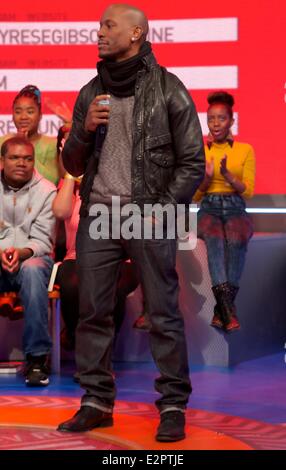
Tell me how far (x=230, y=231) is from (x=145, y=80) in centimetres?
221

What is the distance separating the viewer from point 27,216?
5965 millimetres

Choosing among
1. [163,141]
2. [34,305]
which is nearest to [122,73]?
[163,141]

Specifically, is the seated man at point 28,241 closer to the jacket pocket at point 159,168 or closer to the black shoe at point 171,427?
the black shoe at point 171,427

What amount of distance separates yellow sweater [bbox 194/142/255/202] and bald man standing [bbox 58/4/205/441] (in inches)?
86.3

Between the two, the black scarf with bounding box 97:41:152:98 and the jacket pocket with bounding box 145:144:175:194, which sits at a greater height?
the black scarf with bounding box 97:41:152:98

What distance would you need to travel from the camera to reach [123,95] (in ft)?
13.9

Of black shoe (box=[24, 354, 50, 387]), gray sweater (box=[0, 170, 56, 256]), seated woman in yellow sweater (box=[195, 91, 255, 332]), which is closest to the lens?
black shoe (box=[24, 354, 50, 387])

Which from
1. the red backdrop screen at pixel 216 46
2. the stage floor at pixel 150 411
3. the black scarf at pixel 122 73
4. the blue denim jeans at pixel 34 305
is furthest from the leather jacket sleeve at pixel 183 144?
the red backdrop screen at pixel 216 46

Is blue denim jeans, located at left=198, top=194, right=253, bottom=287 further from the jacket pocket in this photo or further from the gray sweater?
the jacket pocket

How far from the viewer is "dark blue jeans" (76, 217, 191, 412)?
Answer: 416 centimetres

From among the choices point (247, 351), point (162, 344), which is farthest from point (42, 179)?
point (162, 344)

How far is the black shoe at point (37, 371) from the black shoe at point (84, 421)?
4.08ft

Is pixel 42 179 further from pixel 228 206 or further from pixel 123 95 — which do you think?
pixel 123 95

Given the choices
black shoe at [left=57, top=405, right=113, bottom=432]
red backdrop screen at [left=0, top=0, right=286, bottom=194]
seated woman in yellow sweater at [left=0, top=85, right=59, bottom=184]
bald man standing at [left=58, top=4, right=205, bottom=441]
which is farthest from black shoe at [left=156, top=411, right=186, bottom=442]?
red backdrop screen at [left=0, top=0, right=286, bottom=194]
